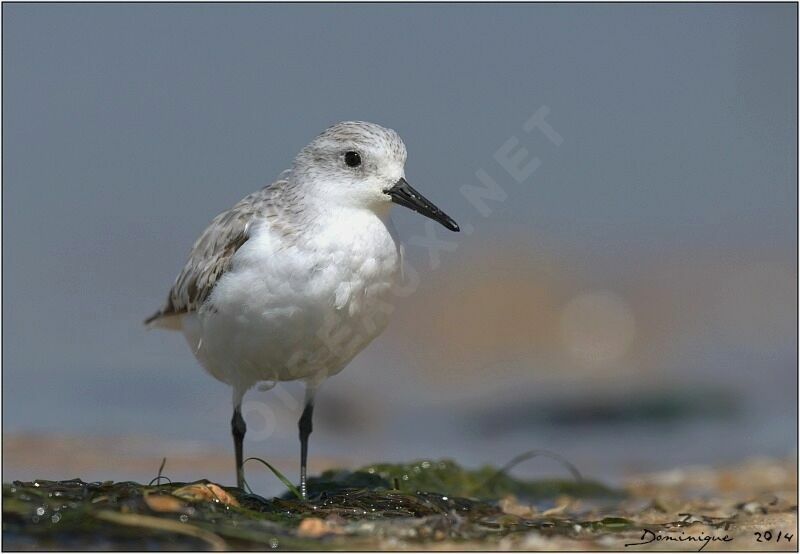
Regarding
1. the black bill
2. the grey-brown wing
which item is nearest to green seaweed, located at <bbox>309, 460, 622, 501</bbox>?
the grey-brown wing

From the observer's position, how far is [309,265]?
562cm

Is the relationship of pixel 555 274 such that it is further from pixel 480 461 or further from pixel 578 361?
pixel 480 461

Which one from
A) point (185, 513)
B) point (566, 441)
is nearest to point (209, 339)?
point (185, 513)

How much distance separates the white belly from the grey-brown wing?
13cm

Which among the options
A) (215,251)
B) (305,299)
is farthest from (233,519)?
(215,251)

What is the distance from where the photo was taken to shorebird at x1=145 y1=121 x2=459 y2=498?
5652mm

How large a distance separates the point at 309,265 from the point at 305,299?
16 centimetres

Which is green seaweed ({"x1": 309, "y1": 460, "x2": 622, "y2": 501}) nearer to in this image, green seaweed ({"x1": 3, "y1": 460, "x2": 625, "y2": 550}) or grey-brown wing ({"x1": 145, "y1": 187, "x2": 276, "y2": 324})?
green seaweed ({"x1": 3, "y1": 460, "x2": 625, "y2": 550})

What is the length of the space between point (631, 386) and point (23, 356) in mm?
5733

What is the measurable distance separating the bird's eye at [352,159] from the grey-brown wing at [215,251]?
1.59 ft

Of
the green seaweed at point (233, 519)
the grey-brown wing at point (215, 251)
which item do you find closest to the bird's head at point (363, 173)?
the grey-brown wing at point (215, 251)

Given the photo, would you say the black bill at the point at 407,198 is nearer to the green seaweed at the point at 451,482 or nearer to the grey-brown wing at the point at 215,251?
the grey-brown wing at the point at 215,251

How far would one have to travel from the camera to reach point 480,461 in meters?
9.08

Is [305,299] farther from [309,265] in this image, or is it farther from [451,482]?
[451,482]
